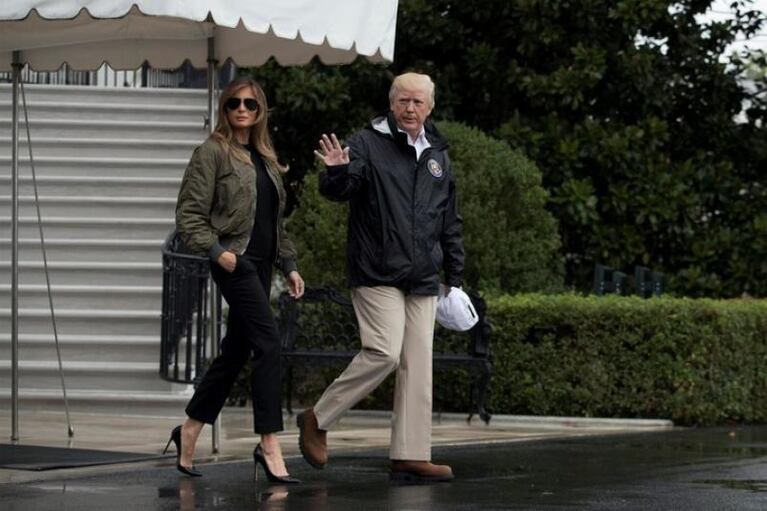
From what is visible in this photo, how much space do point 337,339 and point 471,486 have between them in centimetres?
559

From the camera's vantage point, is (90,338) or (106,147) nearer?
(90,338)

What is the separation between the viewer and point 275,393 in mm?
9094

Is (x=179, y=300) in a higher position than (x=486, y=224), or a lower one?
lower

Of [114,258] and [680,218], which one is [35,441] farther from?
[680,218]

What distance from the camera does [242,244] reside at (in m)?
9.06

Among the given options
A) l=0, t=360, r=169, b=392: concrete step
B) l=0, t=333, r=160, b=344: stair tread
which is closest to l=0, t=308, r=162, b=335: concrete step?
l=0, t=333, r=160, b=344: stair tread

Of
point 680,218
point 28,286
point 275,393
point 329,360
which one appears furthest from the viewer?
point 680,218

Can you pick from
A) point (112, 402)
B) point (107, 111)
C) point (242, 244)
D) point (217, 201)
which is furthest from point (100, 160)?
point (242, 244)

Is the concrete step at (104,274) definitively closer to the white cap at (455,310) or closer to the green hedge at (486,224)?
the green hedge at (486,224)

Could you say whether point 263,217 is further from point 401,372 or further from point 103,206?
point 103,206

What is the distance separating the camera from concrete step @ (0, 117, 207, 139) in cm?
1814

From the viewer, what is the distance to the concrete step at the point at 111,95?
1891 cm

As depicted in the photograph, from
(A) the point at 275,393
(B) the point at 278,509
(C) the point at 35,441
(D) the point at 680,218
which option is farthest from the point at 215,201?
(D) the point at 680,218

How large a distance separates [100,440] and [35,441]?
16.5 inches
